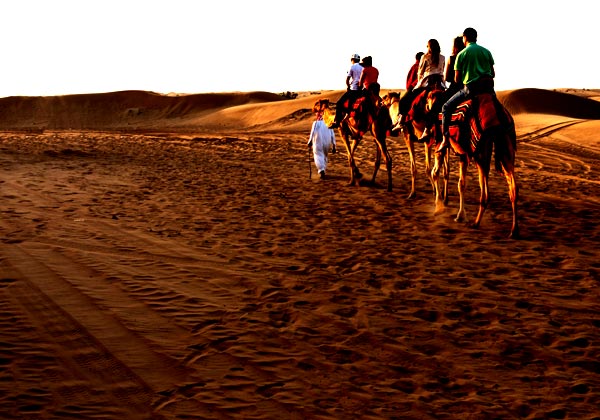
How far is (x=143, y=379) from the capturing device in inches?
218

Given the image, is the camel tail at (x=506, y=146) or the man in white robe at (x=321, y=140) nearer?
the camel tail at (x=506, y=146)

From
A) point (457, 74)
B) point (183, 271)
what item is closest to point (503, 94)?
point (457, 74)

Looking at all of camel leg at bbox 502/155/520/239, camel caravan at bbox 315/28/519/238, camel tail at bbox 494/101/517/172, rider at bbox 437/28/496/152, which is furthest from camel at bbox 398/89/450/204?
camel leg at bbox 502/155/520/239

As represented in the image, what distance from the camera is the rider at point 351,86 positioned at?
1573 cm

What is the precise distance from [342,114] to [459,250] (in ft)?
22.1

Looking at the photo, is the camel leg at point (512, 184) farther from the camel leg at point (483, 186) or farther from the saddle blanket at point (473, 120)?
the saddle blanket at point (473, 120)

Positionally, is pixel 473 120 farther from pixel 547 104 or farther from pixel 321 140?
pixel 547 104

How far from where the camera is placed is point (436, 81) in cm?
1334

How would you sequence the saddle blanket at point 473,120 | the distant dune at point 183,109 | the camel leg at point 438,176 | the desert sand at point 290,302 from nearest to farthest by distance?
the desert sand at point 290,302, the saddle blanket at point 473,120, the camel leg at point 438,176, the distant dune at point 183,109

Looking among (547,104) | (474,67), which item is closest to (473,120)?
(474,67)

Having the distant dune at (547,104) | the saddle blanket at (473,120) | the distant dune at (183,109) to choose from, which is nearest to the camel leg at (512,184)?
the saddle blanket at (473,120)

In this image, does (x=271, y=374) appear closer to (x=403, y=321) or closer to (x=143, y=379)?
(x=143, y=379)

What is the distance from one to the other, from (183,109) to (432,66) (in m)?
62.2

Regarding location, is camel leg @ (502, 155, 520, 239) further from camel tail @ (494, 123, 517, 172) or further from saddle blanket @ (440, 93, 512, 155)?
saddle blanket @ (440, 93, 512, 155)
